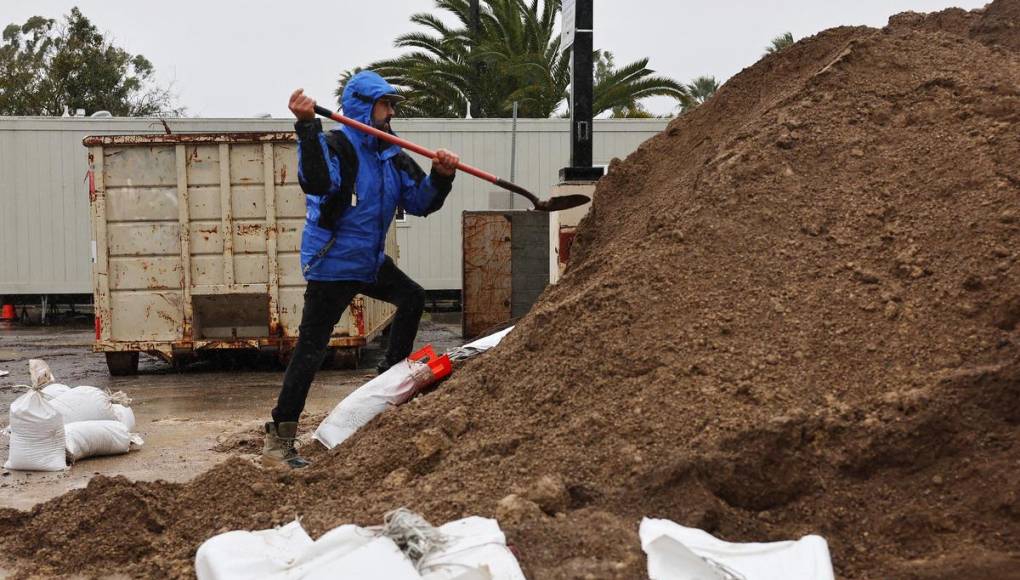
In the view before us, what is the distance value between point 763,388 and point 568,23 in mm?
5113

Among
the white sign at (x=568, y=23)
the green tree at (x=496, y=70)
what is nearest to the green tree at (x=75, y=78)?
the green tree at (x=496, y=70)

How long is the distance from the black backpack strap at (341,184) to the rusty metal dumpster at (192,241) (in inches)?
196

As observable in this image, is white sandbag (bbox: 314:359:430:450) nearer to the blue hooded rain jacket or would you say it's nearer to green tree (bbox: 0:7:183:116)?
the blue hooded rain jacket

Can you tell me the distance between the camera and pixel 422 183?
16.6ft

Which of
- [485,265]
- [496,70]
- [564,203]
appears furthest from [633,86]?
[564,203]

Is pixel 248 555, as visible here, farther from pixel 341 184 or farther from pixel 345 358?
pixel 345 358

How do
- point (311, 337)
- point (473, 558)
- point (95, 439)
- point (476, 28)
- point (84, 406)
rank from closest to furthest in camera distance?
point (473, 558)
point (311, 337)
point (95, 439)
point (84, 406)
point (476, 28)

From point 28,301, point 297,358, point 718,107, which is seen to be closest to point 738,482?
point 297,358

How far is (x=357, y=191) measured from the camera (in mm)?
4738

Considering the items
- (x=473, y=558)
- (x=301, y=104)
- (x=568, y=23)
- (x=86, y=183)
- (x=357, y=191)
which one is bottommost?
(x=473, y=558)

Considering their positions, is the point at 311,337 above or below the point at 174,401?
above

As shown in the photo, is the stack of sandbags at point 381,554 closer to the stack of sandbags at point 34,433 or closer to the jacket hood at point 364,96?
the jacket hood at point 364,96

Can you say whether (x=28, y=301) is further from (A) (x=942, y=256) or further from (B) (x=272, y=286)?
(A) (x=942, y=256)

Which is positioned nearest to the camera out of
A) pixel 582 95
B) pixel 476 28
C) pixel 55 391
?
pixel 55 391
